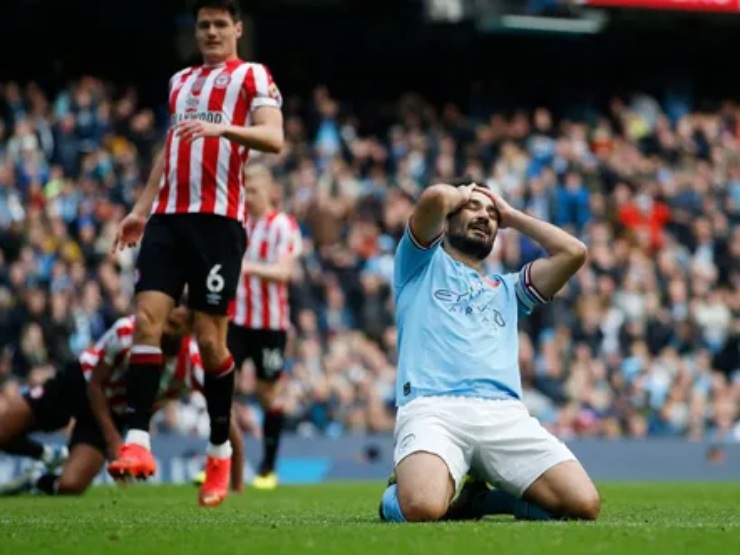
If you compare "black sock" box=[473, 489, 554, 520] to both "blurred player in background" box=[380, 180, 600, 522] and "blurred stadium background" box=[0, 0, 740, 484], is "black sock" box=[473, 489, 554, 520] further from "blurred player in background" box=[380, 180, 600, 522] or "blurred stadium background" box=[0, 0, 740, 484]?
"blurred stadium background" box=[0, 0, 740, 484]

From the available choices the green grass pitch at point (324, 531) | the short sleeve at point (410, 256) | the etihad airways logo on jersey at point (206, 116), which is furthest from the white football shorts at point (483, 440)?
the etihad airways logo on jersey at point (206, 116)

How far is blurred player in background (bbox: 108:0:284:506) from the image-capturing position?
8648mm

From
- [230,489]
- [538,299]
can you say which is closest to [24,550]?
[538,299]

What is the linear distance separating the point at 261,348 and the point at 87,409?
182 centimetres

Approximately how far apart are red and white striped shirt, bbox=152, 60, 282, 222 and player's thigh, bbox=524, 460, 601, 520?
8.50 ft

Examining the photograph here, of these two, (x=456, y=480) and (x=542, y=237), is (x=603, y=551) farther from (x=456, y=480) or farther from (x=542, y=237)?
(x=542, y=237)

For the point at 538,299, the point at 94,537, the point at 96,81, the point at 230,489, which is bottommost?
the point at 230,489

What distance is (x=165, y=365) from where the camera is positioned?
11023mm

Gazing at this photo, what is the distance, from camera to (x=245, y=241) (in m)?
9.03

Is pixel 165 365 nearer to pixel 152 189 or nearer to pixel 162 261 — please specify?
pixel 152 189

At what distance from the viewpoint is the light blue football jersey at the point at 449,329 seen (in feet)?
24.6

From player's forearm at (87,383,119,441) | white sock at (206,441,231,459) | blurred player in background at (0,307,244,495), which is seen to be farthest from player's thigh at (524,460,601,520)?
player's forearm at (87,383,119,441)

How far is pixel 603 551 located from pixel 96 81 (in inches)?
688

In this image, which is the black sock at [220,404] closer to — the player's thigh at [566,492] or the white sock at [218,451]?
the white sock at [218,451]
